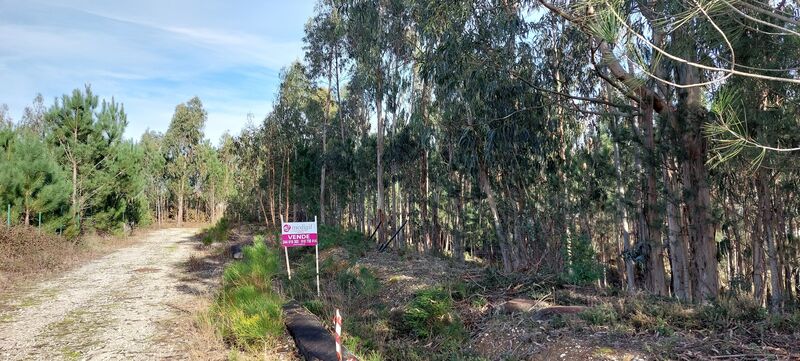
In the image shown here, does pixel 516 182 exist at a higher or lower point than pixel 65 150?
lower

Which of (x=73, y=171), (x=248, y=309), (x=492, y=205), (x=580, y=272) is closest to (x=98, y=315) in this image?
(x=248, y=309)

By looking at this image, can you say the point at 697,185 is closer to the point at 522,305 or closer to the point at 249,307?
the point at 522,305

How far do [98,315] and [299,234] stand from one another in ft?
12.0

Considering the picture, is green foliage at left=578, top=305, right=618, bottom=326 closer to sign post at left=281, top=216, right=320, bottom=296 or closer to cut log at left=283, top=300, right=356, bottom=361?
cut log at left=283, top=300, right=356, bottom=361

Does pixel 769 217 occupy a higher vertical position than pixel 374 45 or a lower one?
lower

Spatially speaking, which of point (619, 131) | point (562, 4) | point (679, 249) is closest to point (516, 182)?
point (619, 131)

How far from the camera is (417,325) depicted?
6.66 m

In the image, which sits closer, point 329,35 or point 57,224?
point 57,224

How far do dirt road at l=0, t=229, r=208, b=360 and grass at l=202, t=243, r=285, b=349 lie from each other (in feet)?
2.17

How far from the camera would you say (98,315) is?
855cm

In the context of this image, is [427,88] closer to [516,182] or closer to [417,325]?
[516,182]

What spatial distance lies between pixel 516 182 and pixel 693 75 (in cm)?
515

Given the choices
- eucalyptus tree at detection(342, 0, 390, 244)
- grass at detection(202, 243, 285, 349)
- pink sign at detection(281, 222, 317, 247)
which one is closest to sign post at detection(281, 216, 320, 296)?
pink sign at detection(281, 222, 317, 247)

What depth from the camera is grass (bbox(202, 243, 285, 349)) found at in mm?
6176
